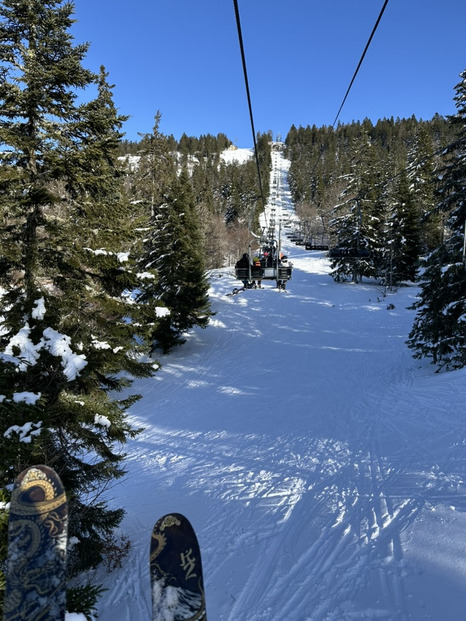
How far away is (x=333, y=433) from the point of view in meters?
13.0

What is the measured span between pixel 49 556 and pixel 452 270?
16979mm

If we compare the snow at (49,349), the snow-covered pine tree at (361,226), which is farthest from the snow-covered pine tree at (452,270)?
the snow-covered pine tree at (361,226)

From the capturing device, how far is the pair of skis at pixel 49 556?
2.67m

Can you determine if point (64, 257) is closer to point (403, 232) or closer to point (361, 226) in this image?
point (361, 226)

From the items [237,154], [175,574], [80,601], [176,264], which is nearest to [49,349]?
[80,601]

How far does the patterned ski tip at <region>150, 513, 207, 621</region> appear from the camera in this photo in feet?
8.50

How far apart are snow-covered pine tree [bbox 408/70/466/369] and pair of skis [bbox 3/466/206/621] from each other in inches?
624

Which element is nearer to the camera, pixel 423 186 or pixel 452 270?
pixel 452 270

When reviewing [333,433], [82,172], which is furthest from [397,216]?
[82,172]

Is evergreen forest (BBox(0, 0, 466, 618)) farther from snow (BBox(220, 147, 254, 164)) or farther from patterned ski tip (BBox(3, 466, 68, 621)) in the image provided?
snow (BBox(220, 147, 254, 164))

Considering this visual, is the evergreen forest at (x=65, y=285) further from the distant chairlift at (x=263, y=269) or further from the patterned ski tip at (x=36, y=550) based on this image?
the distant chairlift at (x=263, y=269)

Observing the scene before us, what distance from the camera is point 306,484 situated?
9.57m

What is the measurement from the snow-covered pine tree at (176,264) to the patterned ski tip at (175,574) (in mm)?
22355

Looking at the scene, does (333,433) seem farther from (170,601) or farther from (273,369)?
(170,601)
